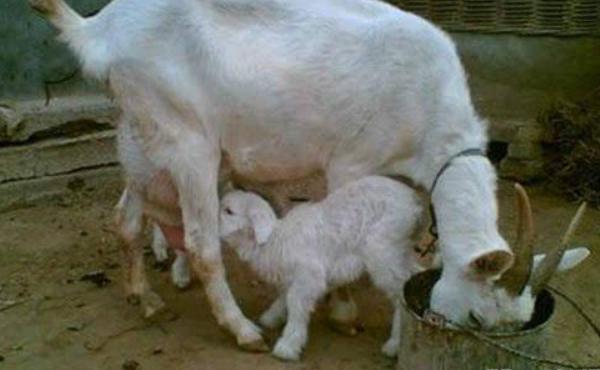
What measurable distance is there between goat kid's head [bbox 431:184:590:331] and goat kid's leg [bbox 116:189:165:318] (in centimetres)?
160

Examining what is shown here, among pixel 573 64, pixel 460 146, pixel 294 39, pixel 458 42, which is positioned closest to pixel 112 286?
pixel 294 39

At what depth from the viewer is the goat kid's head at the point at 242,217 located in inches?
168

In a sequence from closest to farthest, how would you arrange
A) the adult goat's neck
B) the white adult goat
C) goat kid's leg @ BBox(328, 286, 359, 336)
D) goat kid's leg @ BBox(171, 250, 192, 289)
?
1. the adult goat's neck
2. the white adult goat
3. goat kid's leg @ BBox(328, 286, 359, 336)
4. goat kid's leg @ BBox(171, 250, 192, 289)

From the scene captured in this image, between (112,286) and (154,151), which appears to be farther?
(112,286)

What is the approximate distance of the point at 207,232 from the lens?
14.1 ft

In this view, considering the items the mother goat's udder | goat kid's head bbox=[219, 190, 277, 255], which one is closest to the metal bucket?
goat kid's head bbox=[219, 190, 277, 255]

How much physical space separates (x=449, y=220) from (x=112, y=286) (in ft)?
6.82

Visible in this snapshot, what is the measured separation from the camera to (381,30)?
420 cm

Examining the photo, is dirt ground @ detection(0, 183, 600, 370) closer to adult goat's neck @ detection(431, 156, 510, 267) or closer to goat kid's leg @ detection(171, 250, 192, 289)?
goat kid's leg @ detection(171, 250, 192, 289)

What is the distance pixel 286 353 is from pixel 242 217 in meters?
0.68

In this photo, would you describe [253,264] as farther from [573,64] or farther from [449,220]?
[573,64]

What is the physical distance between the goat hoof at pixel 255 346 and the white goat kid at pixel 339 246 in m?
0.08

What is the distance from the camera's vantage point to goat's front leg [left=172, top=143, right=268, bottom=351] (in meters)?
4.23

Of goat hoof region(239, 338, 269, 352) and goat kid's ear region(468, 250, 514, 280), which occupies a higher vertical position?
goat kid's ear region(468, 250, 514, 280)
